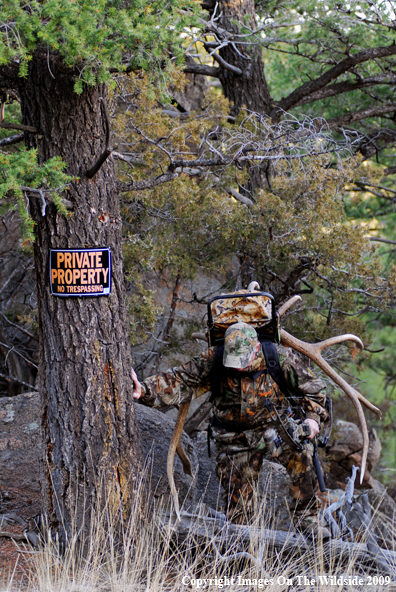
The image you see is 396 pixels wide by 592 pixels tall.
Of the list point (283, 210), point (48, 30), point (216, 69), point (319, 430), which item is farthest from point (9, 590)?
point (216, 69)

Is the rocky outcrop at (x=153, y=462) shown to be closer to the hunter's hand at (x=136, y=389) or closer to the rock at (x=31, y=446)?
the rock at (x=31, y=446)

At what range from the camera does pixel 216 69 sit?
29.3 ft

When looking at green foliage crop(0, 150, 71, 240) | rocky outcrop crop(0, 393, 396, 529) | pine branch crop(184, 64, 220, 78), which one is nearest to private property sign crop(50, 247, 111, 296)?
green foliage crop(0, 150, 71, 240)

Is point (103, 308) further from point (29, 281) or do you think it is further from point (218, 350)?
point (29, 281)

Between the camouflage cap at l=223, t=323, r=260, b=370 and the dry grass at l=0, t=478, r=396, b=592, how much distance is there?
1.04 m

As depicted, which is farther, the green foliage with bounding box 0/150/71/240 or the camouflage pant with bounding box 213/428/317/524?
the camouflage pant with bounding box 213/428/317/524

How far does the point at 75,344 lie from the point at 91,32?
2.01 meters

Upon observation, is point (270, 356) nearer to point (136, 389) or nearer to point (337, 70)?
point (136, 389)

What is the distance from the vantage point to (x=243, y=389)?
4.32 m

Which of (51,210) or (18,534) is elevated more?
(51,210)

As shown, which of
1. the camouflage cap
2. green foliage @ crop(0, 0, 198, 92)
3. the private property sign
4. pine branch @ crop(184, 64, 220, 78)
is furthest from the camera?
pine branch @ crop(184, 64, 220, 78)

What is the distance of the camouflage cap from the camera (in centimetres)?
405

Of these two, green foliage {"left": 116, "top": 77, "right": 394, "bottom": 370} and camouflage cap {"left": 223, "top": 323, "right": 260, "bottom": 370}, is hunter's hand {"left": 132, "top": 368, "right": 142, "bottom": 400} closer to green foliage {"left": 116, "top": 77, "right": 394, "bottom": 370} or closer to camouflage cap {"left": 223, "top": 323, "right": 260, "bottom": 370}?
camouflage cap {"left": 223, "top": 323, "right": 260, "bottom": 370}

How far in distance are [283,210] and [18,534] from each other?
13.3 ft
